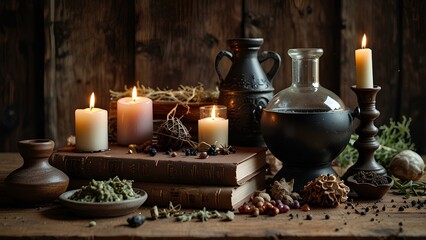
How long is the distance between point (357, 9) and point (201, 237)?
4.11ft

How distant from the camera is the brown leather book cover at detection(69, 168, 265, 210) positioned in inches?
58.6

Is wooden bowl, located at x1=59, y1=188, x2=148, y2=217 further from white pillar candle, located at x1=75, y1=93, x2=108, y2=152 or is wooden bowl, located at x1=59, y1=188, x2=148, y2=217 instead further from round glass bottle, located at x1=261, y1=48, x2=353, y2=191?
round glass bottle, located at x1=261, y1=48, x2=353, y2=191

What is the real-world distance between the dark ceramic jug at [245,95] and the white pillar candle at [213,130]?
8cm

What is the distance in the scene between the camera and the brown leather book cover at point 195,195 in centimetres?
149

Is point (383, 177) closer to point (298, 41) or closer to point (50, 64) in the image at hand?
point (298, 41)

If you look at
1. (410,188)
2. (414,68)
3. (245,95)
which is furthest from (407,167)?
(414,68)

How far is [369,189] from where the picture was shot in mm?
1585

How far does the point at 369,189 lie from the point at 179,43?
0.96 metres

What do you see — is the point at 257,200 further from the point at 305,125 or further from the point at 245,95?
the point at 245,95

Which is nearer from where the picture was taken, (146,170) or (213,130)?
(146,170)

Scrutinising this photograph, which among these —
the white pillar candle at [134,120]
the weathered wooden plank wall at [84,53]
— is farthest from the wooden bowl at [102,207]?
the weathered wooden plank wall at [84,53]

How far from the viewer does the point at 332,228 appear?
1.35 meters

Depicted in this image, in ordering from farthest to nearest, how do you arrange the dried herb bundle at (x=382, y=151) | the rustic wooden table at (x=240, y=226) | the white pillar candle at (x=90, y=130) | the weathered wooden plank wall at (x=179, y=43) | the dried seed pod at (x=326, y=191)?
the weathered wooden plank wall at (x=179, y=43), the dried herb bundle at (x=382, y=151), the white pillar candle at (x=90, y=130), the dried seed pod at (x=326, y=191), the rustic wooden table at (x=240, y=226)

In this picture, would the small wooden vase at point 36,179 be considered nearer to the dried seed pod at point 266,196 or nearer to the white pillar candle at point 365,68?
the dried seed pod at point 266,196
